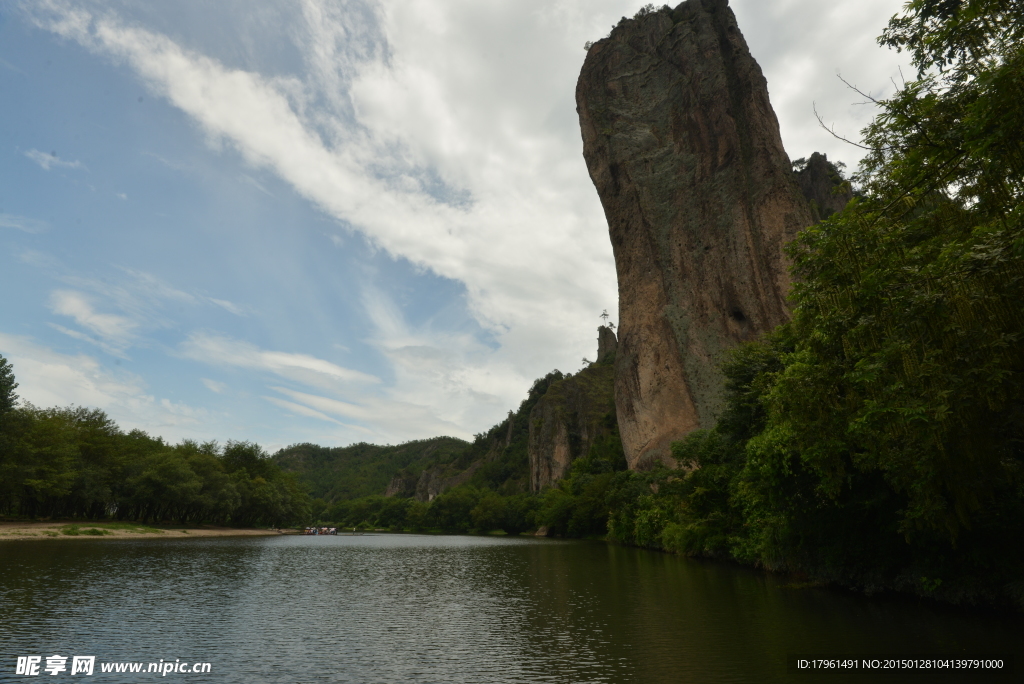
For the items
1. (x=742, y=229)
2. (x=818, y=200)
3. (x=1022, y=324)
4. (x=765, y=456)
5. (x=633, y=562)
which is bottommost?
(x=633, y=562)

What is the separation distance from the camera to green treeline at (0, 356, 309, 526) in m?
43.9

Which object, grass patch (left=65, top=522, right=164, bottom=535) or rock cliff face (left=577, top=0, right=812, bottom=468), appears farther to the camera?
rock cliff face (left=577, top=0, right=812, bottom=468)

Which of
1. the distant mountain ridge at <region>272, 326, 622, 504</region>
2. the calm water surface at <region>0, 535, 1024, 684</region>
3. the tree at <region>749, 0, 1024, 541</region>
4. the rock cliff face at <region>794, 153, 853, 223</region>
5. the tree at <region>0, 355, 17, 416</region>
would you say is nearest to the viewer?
the tree at <region>749, 0, 1024, 541</region>

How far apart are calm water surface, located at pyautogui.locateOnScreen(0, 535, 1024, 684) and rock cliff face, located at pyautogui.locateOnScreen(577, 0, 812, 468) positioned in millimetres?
33686

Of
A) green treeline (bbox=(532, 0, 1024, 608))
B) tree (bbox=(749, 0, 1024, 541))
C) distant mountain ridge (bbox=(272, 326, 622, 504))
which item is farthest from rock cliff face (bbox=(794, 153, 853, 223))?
tree (bbox=(749, 0, 1024, 541))

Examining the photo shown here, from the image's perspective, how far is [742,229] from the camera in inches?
2142

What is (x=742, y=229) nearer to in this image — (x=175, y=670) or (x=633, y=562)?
(x=633, y=562)

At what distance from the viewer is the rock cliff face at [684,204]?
53.8 meters

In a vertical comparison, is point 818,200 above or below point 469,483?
above

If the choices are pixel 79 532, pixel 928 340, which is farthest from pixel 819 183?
pixel 79 532

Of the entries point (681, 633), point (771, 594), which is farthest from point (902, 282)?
point (771, 594)

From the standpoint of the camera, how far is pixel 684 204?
58656 mm

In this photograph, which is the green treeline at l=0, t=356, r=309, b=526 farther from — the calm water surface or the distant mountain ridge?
the distant mountain ridge

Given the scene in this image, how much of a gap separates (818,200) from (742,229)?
2471 centimetres
